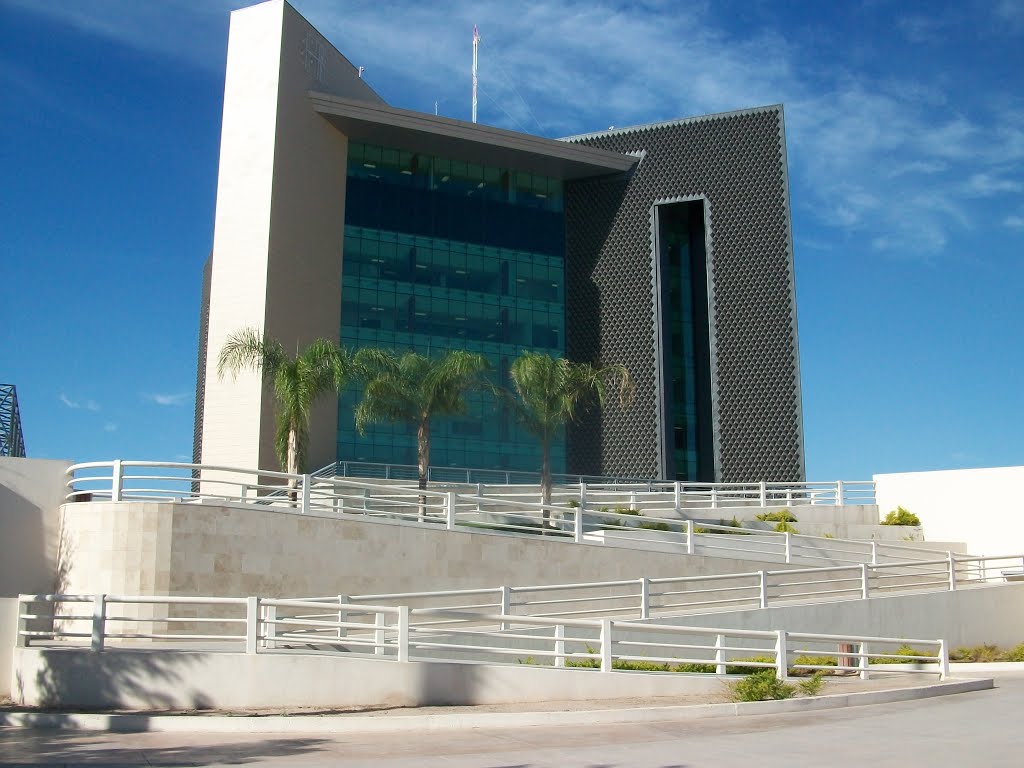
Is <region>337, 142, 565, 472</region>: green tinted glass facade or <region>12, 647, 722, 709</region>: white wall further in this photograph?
<region>337, 142, 565, 472</region>: green tinted glass facade

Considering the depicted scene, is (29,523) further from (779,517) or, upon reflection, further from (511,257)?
(511,257)

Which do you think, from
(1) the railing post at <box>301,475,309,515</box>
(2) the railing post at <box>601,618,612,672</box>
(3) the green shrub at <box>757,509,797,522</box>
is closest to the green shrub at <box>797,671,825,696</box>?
(2) the railing post at <box>601,618,612,672</box>

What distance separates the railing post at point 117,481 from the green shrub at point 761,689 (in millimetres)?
11588

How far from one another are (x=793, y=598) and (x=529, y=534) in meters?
6.12

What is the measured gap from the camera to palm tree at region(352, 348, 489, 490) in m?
30.2

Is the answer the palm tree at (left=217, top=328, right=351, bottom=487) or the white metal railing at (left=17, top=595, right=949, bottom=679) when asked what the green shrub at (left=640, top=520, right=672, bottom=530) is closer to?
the white metal railing at (left=17, top=595, right=949, bottom=679)

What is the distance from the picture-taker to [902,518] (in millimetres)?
32969

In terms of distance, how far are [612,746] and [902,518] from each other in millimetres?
24287

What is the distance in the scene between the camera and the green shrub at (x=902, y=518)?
32906 mm

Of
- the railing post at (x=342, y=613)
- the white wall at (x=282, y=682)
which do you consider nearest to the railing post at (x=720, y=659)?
the white wall at (x=282, y=682)

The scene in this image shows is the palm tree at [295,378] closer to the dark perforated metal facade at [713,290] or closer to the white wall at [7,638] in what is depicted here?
the white wall at [7,638]

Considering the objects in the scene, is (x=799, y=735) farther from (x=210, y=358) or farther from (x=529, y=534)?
(x=210, y=358)

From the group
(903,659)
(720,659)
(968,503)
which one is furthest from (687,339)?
(720,659)

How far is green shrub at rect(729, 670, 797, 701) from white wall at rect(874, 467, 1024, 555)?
19.1 m
